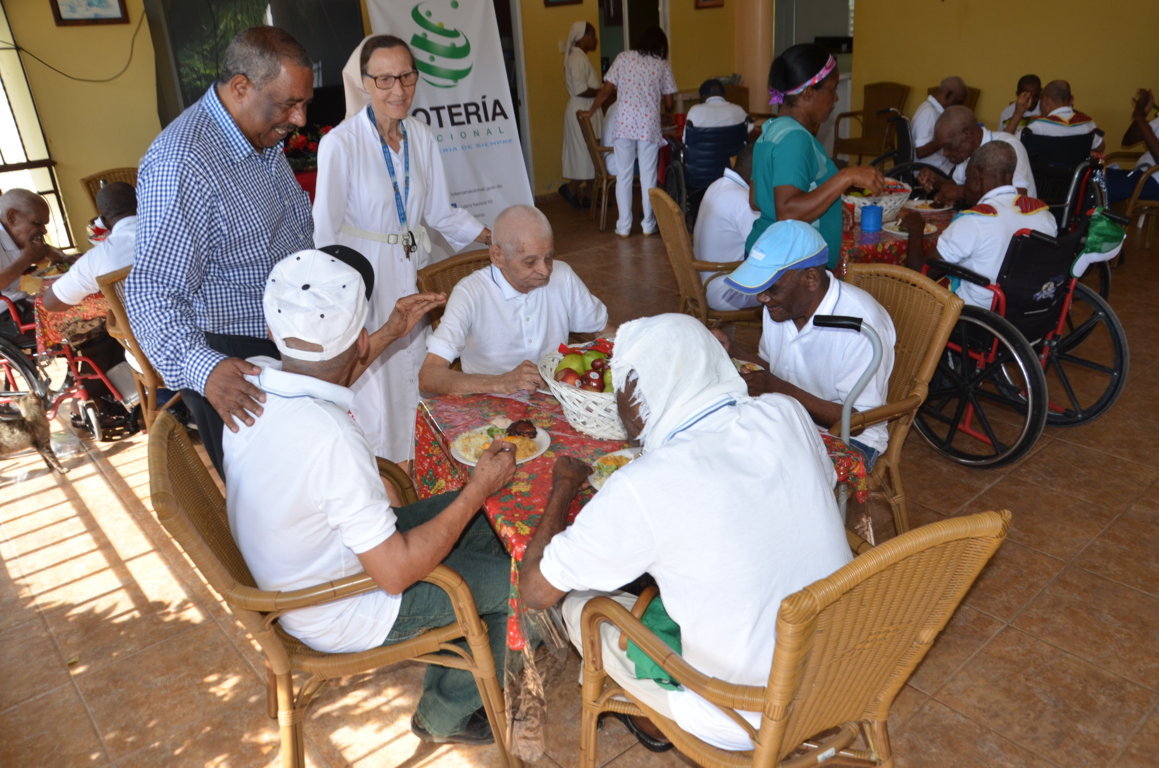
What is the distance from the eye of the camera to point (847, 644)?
4.26ft

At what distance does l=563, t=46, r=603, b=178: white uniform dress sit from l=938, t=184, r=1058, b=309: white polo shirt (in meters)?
4.97

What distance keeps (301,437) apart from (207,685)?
4.16 feet

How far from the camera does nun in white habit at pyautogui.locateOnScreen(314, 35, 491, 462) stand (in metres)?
2.82

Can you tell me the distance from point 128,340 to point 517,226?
1.94m

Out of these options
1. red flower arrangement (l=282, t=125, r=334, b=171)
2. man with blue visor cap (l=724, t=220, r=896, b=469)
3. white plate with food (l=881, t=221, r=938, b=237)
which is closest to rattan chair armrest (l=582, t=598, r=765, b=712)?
man with blue visor cap (l=724, t=220, r=896, b=469)

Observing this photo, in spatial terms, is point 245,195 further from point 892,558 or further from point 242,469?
point 892,558

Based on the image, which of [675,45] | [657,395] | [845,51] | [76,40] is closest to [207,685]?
[657,395]

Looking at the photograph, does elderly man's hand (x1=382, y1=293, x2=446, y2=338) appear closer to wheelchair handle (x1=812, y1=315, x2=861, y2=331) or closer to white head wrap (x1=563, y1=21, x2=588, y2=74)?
wheelchair handle (x1=812, y1=315, x2=861, y2=331)

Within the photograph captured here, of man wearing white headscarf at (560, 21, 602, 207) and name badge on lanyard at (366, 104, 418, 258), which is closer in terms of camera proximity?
name badge on lanyard at (366, 104, 418, 258)

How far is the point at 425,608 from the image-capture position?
5.97ft

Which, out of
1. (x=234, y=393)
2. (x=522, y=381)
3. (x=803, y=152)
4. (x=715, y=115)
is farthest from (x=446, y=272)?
(x=715, y=115)

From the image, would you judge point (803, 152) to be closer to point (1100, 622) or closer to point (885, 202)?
point (885, 202)

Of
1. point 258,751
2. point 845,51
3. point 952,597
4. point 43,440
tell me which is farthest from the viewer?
point 845,51

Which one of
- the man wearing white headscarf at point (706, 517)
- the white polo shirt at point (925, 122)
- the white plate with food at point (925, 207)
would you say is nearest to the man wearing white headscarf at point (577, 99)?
the white polo shirt at point (925, 122)
